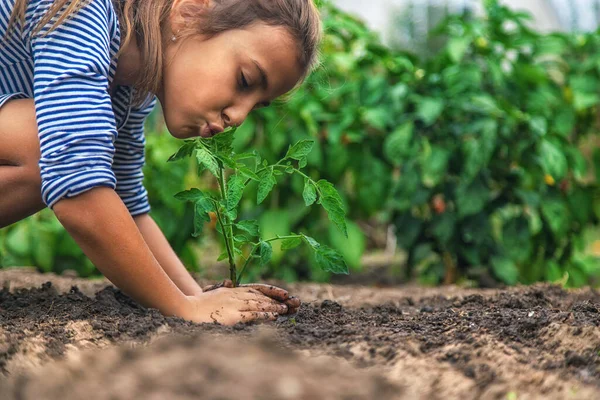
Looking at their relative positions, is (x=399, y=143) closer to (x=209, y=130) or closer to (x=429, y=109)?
(x=429, y=109)

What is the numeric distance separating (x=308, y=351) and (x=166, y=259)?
101 centimetres

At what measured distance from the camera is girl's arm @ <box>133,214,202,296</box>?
2.26m

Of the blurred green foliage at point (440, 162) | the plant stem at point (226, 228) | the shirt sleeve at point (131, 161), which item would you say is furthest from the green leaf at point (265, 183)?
the blurred green foliage at point (440, 162)

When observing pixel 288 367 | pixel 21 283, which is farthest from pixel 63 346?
pixel 21 283

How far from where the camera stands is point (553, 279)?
3.57m

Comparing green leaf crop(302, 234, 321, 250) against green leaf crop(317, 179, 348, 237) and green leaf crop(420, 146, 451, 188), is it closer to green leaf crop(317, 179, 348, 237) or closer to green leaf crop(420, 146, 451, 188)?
green leaf crop(317, 179, 348, 237)

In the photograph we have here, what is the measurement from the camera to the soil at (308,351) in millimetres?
1085

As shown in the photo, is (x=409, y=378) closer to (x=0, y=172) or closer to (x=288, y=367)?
(x=288, y=367)

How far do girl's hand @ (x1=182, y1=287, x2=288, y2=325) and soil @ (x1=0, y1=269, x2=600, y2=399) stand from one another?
6 centimetres

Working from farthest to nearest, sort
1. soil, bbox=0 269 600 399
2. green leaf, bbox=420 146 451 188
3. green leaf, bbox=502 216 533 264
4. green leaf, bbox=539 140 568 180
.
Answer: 1. green leaf, bbox=502 216 533 264
2. green leaf, bbox=420 146 451 188
3. green leaf, bbox=539 140 568 180
4. soil, bbox=0 269 600 399

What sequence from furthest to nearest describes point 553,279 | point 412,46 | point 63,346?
point 412,46 → point 553,279 → point 63,346

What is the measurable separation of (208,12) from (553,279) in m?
2.34

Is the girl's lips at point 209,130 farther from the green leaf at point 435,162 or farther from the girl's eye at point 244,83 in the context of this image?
the green leaf at point 435,162

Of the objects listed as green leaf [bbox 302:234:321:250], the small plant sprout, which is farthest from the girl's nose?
green leaf [bbox 302:234:321:250]
